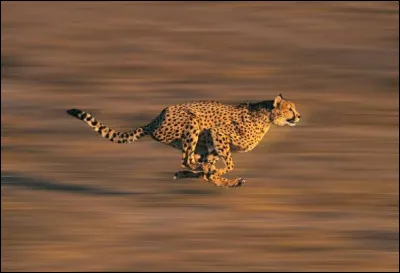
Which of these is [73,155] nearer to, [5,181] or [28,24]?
[5,181]

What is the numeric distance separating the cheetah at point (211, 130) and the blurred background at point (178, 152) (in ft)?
0.78

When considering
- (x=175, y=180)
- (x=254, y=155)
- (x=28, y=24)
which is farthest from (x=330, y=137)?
(x=28, y=24)

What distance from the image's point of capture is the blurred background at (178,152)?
29.9 feet

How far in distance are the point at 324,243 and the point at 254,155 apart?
262cm

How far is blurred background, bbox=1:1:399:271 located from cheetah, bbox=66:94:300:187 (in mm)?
238

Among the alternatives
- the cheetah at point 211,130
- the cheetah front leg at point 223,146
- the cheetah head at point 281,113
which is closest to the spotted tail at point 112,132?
the cheetah at point 211,130

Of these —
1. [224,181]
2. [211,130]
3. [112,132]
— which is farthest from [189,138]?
[112,132]

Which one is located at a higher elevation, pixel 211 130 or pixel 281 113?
pixel 281 113

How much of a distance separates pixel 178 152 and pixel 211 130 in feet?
5.80

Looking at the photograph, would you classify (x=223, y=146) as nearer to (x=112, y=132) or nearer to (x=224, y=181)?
(x=224, y=181)

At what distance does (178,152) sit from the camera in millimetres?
11680

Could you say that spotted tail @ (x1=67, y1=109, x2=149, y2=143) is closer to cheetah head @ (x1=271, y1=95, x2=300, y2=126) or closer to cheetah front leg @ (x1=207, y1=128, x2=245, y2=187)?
cheetah front leg @ (x1=207, y1=128, x2=245, y2=187)

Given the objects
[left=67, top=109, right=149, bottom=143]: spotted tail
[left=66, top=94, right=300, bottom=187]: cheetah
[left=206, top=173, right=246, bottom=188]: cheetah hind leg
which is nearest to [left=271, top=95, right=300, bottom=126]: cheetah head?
[left=66, top=94, right=300, bottom=187]: cheetah

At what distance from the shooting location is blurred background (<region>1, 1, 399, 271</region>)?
9.11 m
